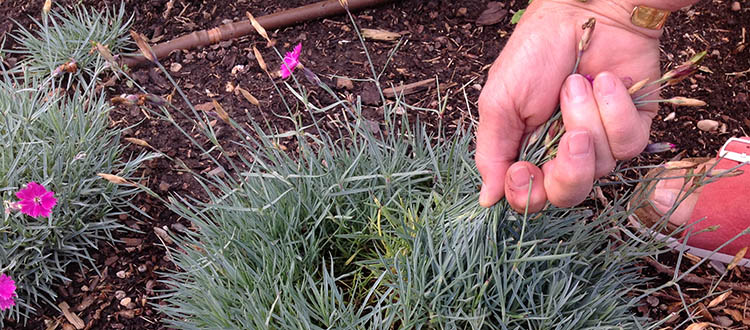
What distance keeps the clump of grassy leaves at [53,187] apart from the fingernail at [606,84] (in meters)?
1.56

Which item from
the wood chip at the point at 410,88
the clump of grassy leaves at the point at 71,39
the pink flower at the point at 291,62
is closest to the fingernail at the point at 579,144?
the pink flower at the point at 291,62

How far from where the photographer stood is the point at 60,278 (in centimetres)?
210

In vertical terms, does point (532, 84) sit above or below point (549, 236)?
above

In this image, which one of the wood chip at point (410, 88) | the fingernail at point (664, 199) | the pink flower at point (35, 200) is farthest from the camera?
the wood chip at point (410, 88)

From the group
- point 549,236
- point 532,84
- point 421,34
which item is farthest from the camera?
point 421,34

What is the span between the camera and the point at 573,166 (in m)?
1.16

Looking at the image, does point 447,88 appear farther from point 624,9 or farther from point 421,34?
point 624,9

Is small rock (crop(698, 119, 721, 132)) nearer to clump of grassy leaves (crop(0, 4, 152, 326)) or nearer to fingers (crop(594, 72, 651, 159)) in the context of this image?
fingers (crop(594, 72, 651, 159))

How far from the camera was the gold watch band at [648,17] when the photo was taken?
140cm

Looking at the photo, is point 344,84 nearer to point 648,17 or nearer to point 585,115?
point 648,17

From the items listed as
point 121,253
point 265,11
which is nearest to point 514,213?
point 121,253

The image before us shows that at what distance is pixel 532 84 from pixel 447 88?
3.87 ft

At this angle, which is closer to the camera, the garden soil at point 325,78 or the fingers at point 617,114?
the fingers at point 617,114

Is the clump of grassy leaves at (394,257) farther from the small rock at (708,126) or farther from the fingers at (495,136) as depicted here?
the small rock at (708,126)
